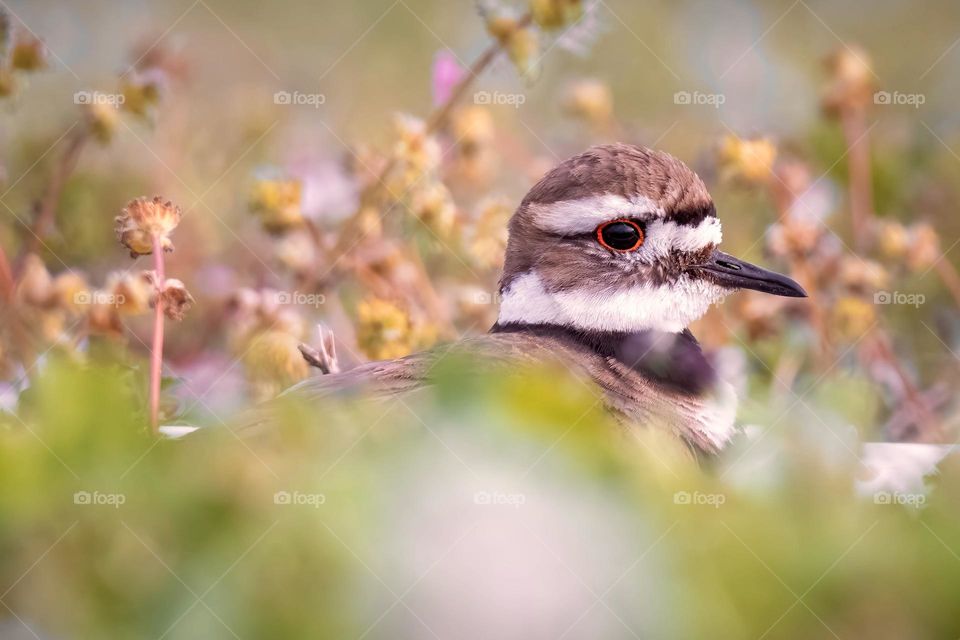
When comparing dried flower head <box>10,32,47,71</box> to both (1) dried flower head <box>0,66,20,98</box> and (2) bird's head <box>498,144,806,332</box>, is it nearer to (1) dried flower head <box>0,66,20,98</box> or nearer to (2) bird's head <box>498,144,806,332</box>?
(1) dried flower head <box>0,66,20,98</box>

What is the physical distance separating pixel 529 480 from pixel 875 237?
2796mm

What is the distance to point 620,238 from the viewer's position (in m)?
2.38

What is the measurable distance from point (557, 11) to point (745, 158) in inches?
28.9

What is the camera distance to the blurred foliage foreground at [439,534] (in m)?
0.51

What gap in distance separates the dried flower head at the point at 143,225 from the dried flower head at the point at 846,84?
2.27 metres

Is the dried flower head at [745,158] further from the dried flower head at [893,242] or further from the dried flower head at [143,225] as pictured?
the dried flower head at [143,225]

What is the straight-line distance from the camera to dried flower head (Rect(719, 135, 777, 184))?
2.93 meters

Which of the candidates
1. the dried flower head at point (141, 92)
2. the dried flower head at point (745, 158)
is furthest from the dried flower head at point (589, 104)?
the dried flower head at point (141, 92)

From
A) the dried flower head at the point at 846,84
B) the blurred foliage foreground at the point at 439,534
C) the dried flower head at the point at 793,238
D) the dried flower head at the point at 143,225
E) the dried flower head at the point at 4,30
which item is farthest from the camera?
the dried flower head at the point at 846,84

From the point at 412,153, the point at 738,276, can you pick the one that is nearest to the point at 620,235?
the point at 738,276

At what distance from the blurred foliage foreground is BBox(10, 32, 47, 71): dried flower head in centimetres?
211

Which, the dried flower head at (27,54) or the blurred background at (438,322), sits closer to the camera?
the blurred background at (438,322)

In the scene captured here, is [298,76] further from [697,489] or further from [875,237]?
[697,489]

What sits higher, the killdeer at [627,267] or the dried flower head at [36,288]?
the killdeer at [627,267]
